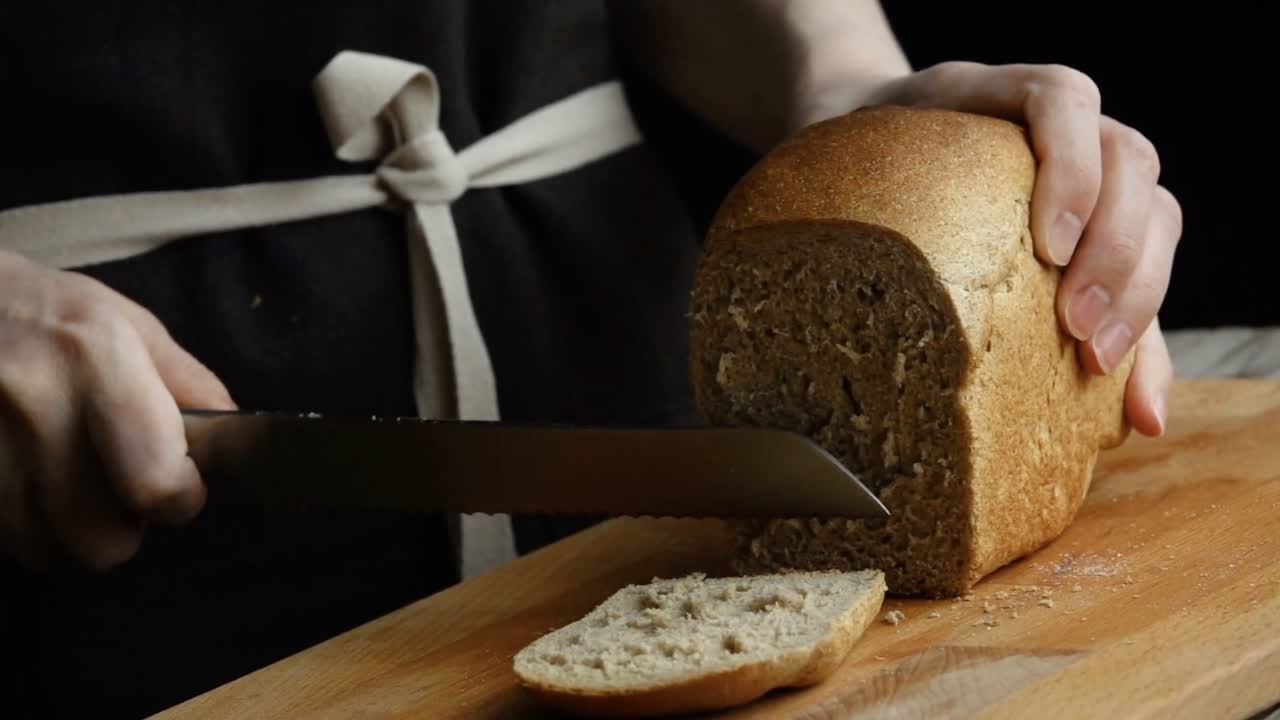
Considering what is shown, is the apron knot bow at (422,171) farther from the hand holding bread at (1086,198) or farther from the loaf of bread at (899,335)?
the hand holding bread at (1086,198)

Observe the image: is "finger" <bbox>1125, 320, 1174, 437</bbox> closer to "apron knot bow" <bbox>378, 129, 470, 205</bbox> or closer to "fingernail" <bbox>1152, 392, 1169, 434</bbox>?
"fingernail" <bbox>1152, 392, 1169, 434</bbox>

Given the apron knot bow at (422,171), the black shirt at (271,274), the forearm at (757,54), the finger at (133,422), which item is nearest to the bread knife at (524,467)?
the finger at (133,422)

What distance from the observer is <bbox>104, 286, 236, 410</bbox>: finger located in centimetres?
198

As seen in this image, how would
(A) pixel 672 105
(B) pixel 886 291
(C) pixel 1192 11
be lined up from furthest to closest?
1. (C) pixel 1192 11
2. (A) pixel 672 105
3. (B) pixel 886 291

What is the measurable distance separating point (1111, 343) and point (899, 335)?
17.5 inches

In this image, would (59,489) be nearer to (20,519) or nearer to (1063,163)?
(20,519)

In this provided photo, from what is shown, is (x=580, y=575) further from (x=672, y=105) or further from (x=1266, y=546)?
(x=672, y=105)

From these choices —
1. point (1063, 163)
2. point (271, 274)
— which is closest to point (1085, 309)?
point (1063, 163)

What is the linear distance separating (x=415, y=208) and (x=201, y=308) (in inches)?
15.3

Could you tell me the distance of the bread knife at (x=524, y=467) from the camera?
6.14 feet

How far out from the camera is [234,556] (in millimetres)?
2361

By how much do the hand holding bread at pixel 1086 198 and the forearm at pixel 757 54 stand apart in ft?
0.96

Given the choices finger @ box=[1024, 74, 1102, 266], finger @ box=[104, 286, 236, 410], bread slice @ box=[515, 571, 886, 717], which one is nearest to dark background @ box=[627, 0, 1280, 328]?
finger @ box=[1024, 74, 1102, 266]

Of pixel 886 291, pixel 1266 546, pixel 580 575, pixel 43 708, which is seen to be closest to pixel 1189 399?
pixel 1266 546
